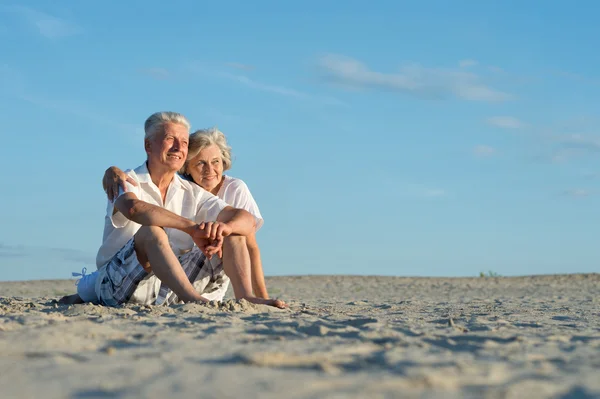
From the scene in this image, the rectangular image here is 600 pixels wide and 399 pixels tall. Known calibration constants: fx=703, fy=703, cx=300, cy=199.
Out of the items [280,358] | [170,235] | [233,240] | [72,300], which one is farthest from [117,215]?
[280,358]

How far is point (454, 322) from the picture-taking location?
4383 millimetres

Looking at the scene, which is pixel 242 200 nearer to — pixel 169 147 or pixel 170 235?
pixel 170 235

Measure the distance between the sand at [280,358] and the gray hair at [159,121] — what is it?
55.6 inches

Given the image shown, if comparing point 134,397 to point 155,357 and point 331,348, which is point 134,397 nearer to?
point 155,357

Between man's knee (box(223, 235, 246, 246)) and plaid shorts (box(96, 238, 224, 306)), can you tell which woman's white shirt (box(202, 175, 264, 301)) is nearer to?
plaid shorts (box(96, 238, 224, 306))

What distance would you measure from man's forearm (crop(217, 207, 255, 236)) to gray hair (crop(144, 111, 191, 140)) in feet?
2.31

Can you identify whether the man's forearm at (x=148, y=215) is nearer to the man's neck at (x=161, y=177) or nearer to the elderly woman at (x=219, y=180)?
the man's neck at (x=161, y=177)

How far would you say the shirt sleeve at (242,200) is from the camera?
5.67 metres

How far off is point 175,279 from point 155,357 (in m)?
1.94

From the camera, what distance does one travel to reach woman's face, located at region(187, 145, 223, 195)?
5.60m

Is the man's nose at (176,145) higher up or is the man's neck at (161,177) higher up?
the man's nose at (176,145)

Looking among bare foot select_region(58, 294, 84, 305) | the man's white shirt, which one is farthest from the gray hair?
bare foot select_region(58, 294, 84, 305)

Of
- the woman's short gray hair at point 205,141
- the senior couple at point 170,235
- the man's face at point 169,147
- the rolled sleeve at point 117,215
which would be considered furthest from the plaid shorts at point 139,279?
the woman's short gray hair at point 205,141

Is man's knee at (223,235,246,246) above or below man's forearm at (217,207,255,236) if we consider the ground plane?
below
